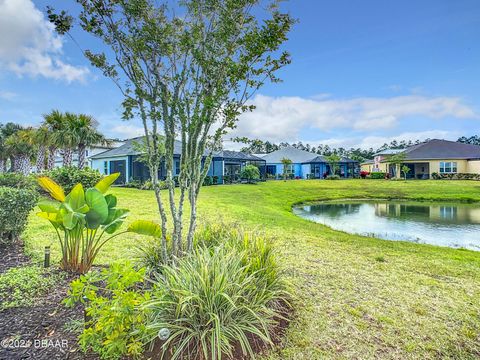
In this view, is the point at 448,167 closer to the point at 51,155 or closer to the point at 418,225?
the point at 418,225

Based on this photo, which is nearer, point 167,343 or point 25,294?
point 167,343

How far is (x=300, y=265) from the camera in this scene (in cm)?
535

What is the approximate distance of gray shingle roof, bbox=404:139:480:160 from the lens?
3800 cm

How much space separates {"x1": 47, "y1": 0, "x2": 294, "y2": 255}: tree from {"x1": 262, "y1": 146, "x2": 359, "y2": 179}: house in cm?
4101

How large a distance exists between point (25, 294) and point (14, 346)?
1.18 metres

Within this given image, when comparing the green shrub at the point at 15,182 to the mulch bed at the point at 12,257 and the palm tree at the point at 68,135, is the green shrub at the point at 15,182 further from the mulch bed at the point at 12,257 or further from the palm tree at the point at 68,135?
the mulch bed at the point at 12,257

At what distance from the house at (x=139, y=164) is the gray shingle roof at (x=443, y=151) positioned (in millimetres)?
24363

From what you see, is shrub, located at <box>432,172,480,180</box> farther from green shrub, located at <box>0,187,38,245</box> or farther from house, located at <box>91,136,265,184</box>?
green shrub, located at <box>0,187,38,245</box>

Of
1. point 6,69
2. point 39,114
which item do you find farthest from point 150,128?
point 39,114

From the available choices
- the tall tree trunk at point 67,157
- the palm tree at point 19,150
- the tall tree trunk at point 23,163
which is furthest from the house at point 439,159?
the tall tree trunk at point 23,163

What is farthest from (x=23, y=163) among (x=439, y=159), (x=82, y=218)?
(x=439, y=159)

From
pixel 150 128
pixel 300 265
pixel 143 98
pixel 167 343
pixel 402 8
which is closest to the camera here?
pixel 167 343

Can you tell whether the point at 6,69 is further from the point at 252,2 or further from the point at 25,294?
the point at 252,2

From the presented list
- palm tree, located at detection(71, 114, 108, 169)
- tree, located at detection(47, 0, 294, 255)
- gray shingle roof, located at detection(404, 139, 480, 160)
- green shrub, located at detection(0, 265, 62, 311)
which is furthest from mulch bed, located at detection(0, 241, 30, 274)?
gray shingle roof, located at detection(404, 139, 480, 160)
